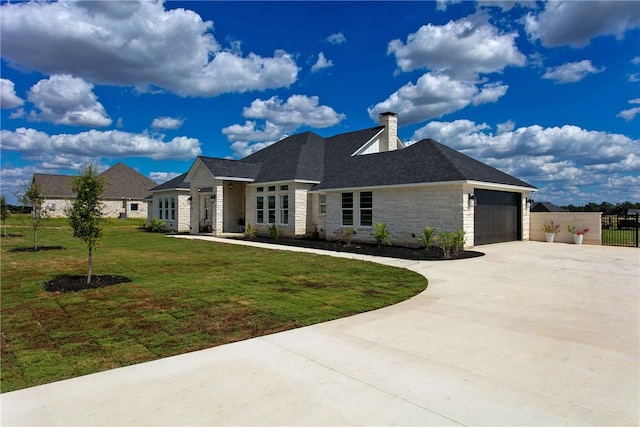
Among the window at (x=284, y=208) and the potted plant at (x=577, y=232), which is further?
the window at (x=284, y=208)

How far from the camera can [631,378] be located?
4027 millimetres

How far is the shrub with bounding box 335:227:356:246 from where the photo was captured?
1822 centimetres

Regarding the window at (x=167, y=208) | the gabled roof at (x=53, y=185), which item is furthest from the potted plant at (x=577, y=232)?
the gabled roof at (x=53, y=185)

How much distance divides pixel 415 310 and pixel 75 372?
16.8ft

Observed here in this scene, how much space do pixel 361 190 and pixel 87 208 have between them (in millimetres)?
12806

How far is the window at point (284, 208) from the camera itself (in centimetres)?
2299

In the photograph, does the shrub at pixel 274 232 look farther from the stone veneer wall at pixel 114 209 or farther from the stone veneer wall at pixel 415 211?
the stone veneer wall at pixel 114 209

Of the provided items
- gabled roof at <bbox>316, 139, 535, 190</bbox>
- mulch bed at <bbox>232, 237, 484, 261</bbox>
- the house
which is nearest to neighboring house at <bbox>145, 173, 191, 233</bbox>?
the house

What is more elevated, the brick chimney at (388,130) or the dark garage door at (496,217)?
the brick chimney at (388,130)

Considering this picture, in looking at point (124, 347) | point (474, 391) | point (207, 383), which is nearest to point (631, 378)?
point (474, 391)

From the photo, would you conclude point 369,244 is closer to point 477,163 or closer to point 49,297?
point 477,163

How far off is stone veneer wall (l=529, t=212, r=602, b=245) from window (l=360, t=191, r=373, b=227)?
9.24 meters

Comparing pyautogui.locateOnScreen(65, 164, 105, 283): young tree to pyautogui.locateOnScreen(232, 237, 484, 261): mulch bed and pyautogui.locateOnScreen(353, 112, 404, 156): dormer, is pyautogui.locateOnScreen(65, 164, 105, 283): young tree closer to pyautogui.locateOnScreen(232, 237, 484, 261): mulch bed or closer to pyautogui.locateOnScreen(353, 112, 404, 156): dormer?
pyautogui.locateOnScreen(232, 237, 484, 261): mulch bed

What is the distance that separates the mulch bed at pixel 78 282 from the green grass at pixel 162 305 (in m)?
0.26
